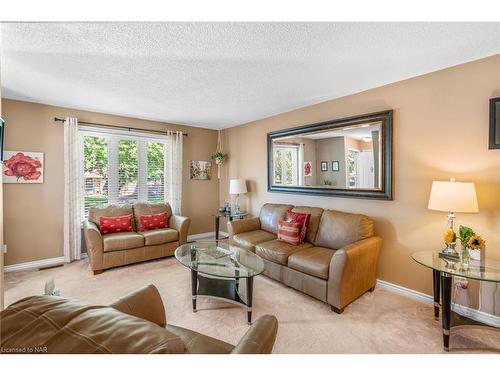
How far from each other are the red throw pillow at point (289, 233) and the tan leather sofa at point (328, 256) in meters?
0.09

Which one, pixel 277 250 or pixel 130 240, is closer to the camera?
pixel 277 250

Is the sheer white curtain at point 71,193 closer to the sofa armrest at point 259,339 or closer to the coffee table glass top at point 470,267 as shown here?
the sofa armrest at point 259,339

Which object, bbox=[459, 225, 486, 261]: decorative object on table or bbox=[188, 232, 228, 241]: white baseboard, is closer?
bbox=[459, 225, 486, 261]: decorative object on table

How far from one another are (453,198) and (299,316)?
1712 mm

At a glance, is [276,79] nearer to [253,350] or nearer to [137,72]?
[137,72]

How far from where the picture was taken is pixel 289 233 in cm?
311

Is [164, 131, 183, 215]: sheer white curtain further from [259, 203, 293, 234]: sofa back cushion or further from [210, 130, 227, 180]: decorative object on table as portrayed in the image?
[259, 203, 293, 234]: sofa back cushion

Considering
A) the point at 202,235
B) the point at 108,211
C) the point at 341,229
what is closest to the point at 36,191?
the point at 108,211

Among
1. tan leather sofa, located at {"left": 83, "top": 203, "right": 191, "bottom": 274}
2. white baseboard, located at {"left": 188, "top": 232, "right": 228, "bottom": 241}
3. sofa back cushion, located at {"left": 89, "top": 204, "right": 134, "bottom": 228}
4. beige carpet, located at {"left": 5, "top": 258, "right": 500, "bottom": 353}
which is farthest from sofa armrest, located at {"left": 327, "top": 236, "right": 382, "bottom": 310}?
sofa back cushion, located at {"left": 89, "top": 204, "right": 134, "bottom": 228}

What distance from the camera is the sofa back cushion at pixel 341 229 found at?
2738 mm

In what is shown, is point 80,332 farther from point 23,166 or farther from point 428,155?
point 23,166

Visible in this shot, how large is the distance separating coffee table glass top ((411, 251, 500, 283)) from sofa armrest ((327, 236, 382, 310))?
1.53 feet

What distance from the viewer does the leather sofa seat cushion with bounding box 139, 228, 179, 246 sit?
3.66m

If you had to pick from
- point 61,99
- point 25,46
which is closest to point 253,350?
point 25,46
